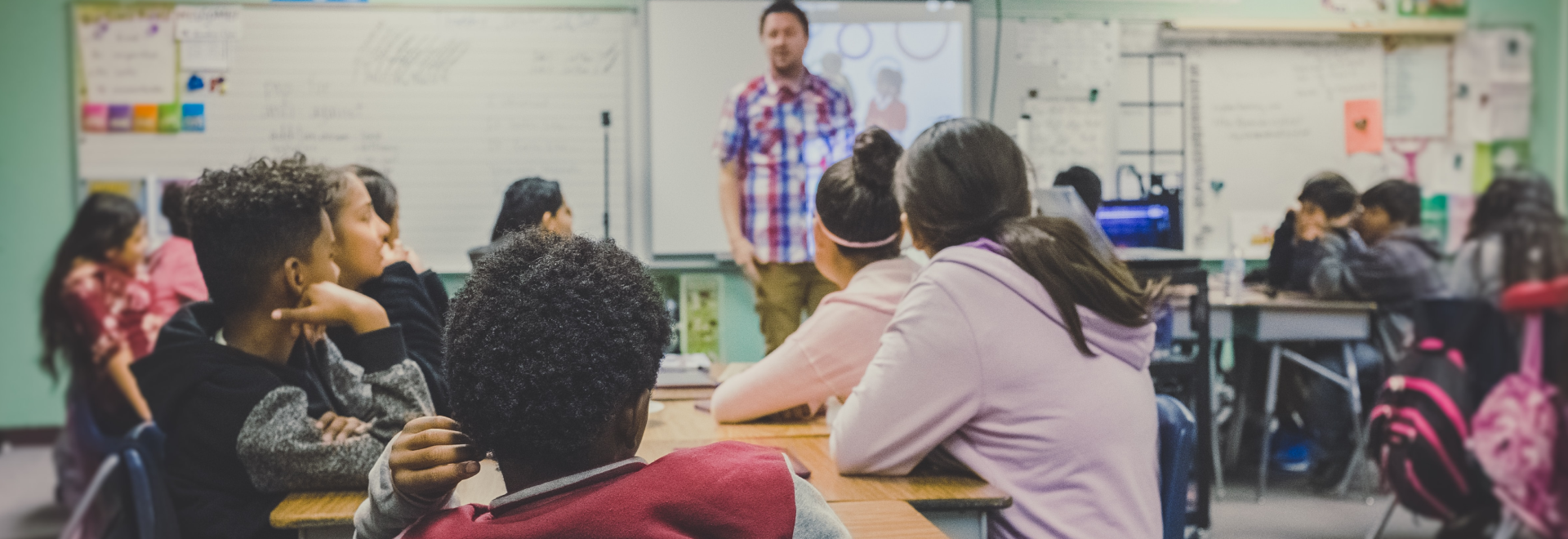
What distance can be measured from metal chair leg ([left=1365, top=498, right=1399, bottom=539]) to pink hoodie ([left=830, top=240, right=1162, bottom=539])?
1.57 m

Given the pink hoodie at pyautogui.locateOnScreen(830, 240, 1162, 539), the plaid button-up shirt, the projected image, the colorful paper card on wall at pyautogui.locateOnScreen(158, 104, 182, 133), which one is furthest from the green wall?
the pink hoodie at pyautogui.locateOnScreen(830, 240, 1162, 539)

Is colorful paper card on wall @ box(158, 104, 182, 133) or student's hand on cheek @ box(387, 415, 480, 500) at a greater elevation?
colorful paper card on wall @ box(158, 104, 182, 133)

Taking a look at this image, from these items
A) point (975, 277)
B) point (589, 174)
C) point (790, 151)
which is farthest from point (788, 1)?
point (975, 277)

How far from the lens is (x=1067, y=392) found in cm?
135

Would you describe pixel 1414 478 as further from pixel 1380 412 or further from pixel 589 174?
pixel 589 174

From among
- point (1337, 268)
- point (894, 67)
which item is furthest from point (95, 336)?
point (1337, 268)

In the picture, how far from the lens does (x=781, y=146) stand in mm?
3869

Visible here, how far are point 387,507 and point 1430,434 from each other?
2.15 meters

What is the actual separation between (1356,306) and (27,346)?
201 inches

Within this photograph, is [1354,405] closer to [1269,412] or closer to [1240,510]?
[1269,412]

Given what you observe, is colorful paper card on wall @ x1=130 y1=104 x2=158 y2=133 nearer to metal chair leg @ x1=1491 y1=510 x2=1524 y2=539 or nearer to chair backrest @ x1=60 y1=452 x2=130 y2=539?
chair backrest @ x1=60 y1=452 x2=130 y2=539

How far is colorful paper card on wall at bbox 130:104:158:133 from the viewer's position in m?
4.19

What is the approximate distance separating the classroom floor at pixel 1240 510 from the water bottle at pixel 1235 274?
78 cm

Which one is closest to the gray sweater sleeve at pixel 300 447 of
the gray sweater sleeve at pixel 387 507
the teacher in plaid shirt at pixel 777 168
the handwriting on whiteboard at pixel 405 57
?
the gray sweater sleeve at pixel 387 507
